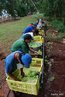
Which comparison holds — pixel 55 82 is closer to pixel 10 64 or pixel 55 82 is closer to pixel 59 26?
pixel 10 64

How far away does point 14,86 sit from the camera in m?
6.43

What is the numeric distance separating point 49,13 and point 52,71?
12.4 meters

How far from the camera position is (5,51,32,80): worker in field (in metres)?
6.05

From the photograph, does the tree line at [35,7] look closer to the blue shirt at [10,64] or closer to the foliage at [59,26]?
the foliage at [59,26]

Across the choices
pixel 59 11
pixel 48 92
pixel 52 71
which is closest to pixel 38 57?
pixel 52 71

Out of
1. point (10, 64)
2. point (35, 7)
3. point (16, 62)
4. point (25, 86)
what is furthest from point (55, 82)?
point (35, 7)

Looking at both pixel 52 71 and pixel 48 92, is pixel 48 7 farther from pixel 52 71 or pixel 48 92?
pixel 48 92

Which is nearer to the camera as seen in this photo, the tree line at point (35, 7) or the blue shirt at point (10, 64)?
the blue shirt at point (10, 64)

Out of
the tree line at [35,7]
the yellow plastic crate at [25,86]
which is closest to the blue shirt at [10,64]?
the yellow plastic crate at [25,86]

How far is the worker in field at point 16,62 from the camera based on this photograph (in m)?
6.05

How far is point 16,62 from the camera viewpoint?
6352 mm

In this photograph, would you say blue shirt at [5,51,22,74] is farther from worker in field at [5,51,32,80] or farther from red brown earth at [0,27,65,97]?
red brown earth at [0,27,65,97]

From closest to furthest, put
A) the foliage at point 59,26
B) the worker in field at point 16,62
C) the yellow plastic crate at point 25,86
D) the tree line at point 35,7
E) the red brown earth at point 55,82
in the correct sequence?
the worker in field at point 16,62
the yellow plastic crate at point 25,86
the red brown earth at point 55,82
the foliage at point 59,26
the tree line at point 35,7

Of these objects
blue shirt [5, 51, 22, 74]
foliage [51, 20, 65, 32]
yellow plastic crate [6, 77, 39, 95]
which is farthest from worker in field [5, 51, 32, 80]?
foliage [51, 20, 65, 32]
